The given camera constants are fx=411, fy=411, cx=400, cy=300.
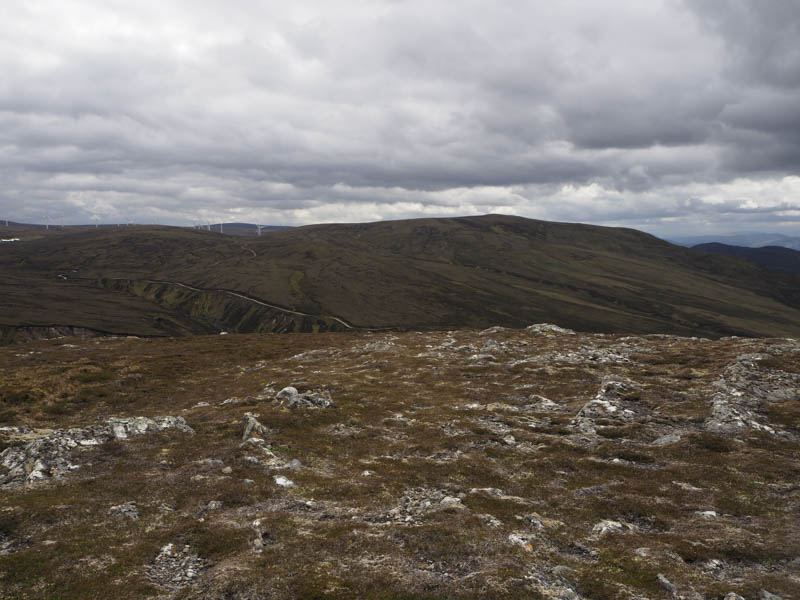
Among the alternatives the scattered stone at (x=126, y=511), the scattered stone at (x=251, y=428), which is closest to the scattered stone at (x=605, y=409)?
the scattered stone at (x=251, y=428)

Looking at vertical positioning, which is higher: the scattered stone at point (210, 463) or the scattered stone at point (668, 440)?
the scattered stone at point (668, 440)

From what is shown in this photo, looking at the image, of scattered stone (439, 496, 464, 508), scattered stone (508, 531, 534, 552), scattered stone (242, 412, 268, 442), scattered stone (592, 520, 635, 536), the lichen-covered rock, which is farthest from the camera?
the lichen-covered rock

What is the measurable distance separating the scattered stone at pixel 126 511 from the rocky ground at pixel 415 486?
14 centimetres

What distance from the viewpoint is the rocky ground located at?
16062mm

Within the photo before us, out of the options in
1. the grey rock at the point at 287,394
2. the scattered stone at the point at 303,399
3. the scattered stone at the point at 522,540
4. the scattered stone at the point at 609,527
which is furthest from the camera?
the grey rock at the point at 287,394

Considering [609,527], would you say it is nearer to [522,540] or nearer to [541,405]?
[522,540]

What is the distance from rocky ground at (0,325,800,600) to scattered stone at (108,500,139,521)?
143 mm

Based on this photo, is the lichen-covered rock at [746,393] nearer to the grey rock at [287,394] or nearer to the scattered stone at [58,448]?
the grey rock at [287,394]

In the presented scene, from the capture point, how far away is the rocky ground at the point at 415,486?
1606 centimetres

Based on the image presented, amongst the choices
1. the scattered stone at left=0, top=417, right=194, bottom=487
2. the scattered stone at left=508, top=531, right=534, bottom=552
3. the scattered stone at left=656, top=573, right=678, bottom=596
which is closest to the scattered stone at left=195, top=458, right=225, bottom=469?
the scattered stone at left=0, top=417, right=194, bottom=487

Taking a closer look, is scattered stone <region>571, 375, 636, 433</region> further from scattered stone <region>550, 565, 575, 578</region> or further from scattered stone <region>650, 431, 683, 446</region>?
scattered stone <region>550, 565, 575, 578</region>

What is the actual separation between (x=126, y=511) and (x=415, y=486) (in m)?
16.5

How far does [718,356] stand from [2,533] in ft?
259

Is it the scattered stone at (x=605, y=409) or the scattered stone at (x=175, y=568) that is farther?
the scattered stone at (x=605, y=409)
